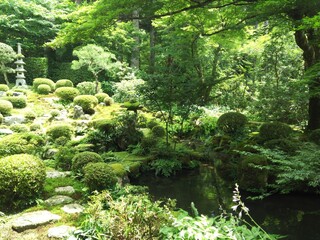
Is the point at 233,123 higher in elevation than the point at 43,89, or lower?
lower

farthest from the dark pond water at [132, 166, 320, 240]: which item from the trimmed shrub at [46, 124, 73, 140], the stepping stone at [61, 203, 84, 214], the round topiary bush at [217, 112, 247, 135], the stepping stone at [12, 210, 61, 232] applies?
the trimmed shrub at [46, 124, 73, 140]

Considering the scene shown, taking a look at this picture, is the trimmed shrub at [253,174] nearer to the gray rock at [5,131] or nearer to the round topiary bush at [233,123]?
the round topiary bush at [233,123]

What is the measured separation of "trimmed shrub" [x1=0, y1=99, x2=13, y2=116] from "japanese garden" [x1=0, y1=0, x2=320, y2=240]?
1.8 inches

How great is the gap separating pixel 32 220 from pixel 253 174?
4577 millimetres

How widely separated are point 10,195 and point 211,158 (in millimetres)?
5824

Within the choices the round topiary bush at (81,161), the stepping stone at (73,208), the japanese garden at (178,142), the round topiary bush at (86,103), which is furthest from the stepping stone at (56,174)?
the round topiary bush at (86,103)

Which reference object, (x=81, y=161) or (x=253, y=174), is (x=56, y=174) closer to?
(x=81, y=161)

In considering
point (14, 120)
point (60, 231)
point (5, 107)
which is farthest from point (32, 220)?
point (5, 107)

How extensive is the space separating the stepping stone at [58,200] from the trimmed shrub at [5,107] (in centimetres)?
914

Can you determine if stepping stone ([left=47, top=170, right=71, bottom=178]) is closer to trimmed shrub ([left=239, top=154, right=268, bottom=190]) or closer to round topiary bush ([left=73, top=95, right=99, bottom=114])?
trimmed shrub ([left=239, top=154, right=268, bottom=190])

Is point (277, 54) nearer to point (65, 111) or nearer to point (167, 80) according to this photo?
point (167, 80)

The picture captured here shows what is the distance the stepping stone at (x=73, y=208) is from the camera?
185 inches

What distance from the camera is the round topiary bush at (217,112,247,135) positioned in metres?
10.1

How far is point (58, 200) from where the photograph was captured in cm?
511
